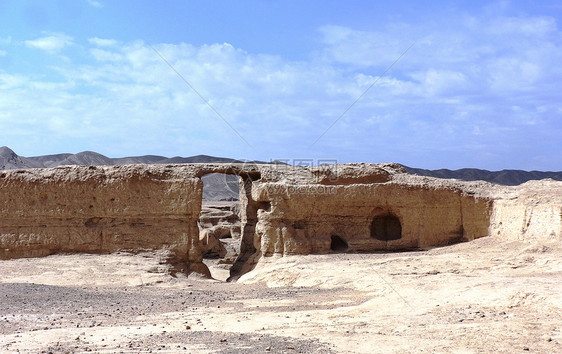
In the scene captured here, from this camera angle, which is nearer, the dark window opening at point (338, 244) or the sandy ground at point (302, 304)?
the sandy ground at point (302, 304)

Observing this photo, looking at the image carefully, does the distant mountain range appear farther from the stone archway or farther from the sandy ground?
the sandy ground

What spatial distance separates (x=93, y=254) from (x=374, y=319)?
890 cm

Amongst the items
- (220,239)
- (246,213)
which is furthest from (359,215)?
(220,239)

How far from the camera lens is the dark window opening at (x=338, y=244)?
14.5 metres

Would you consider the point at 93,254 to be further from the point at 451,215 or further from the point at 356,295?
the point at 451,215

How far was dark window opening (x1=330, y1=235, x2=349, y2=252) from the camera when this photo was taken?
14523mm

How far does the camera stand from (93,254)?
13961 mm

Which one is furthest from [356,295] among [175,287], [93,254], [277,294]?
[93,254]

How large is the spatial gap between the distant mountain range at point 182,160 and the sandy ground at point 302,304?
3365 centimetres

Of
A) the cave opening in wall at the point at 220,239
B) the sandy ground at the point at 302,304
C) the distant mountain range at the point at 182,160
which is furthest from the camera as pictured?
the distant mountain range at the point at 182,160

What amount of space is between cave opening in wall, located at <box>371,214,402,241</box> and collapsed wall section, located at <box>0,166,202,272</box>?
5031mm

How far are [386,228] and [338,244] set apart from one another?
1554 mm

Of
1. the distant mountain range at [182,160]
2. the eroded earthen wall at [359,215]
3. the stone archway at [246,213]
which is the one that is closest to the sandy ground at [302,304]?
the eroded earthen wall at [359,215]

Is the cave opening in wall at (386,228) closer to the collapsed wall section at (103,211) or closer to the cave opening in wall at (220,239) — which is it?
the cave opening in wall at (220,239)
